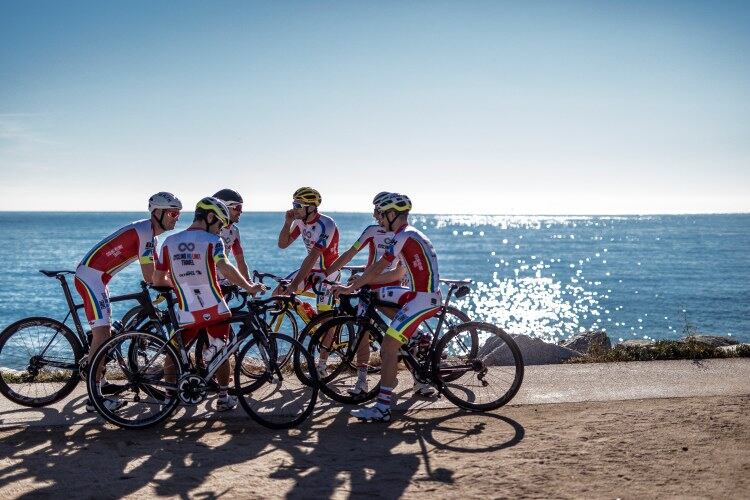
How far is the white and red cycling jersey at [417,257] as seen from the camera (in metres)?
7.33

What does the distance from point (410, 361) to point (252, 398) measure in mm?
1959

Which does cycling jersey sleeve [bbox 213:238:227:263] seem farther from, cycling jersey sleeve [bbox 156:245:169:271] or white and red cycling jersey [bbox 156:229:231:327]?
cycling jersey sleeve [bbox 156:245:169:271]

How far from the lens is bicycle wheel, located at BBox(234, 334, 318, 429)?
272 inches

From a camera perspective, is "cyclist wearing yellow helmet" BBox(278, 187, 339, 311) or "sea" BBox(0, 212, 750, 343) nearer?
"cyclist wearing yellow helmet" BBox(278, 187, 339, 311)

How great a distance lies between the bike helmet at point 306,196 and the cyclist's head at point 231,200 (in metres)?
0.82

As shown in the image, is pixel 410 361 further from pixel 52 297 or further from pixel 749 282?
pixel 749 282

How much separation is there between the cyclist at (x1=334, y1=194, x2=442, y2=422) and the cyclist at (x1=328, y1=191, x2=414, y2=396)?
6.3 inches

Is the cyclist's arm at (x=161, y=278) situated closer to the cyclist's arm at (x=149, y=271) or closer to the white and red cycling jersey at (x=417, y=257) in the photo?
the cyclist's arm at (x=149, y=271)

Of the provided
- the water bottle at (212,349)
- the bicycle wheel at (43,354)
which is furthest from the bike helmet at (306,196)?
the bicycle wheel at (43,354)

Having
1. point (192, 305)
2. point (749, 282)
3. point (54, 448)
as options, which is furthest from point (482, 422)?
point (749, 282)

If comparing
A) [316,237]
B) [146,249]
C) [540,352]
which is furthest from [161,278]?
[540,352]

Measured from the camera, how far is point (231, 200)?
352 inches

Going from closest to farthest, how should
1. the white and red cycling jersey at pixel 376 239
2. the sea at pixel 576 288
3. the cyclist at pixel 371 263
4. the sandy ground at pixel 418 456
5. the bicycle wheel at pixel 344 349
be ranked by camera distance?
Result: the sandy ground at pixel 418 456, the bicycle wheel at pixel 344 349, the cyclist at pixel 371 263, the white and red cycling jersey at pixel 376 239, the sea at pixel 576 288

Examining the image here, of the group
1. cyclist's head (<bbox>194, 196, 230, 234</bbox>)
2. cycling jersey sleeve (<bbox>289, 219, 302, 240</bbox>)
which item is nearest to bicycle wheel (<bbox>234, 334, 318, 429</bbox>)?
cyclist's head (<bbox>194, 196, 230, 234</bbox>)
